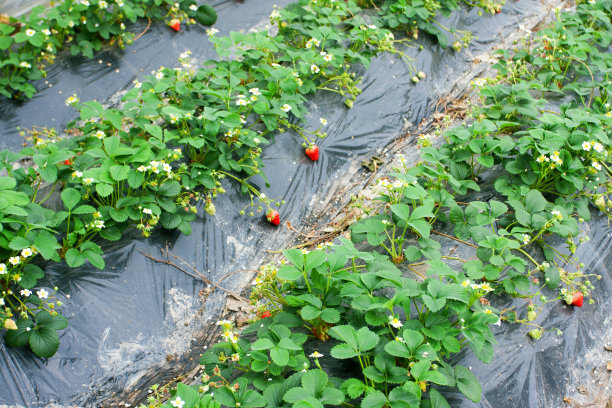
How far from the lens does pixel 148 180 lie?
2.88 metres

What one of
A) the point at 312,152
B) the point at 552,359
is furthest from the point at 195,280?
the point at 552,359

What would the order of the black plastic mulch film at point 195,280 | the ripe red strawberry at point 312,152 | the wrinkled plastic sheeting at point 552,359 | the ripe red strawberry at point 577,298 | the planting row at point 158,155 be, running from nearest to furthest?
1. the wrinkled plastic sheeting at point 552,359
2. the black plastic mulch film at point 195,280
3. the planting row at point 158,155
4. the ripe red strawberry at point 577,298
5. the ripe red strawberry at point 312,152

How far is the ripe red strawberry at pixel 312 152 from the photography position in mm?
3467

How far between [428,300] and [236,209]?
5.08 ft

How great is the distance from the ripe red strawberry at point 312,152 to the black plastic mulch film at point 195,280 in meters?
0.05

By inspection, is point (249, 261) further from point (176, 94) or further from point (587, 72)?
point (587, 72)

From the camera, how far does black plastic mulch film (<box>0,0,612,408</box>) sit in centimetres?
234

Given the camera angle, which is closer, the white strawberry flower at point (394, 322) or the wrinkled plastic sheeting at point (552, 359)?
the white strawberry flower at point (394, 322)

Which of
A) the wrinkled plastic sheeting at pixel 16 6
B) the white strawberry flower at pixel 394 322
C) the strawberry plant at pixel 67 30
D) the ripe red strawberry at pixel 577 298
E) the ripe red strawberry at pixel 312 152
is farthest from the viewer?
the wrinkled plastic sheeting at pixel 16 6

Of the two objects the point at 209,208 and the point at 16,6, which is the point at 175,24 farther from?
the point at 209,208

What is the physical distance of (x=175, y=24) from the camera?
14.1 ft

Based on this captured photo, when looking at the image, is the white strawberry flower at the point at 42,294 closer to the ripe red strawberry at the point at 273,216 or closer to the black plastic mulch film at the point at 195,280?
the black plastic mulch film at the point at 195,280

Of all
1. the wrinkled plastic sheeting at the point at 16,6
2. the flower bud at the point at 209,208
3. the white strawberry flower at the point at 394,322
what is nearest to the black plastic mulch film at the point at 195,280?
the flower bud at the point at 209,208

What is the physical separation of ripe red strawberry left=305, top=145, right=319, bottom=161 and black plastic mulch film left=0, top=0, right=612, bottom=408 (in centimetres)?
5
